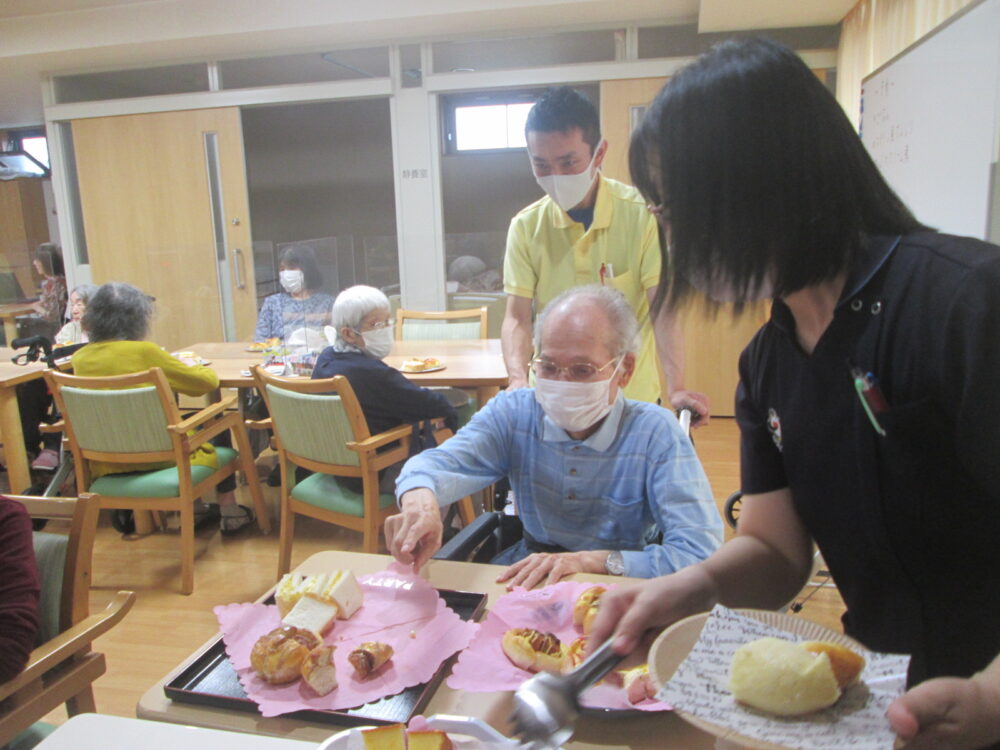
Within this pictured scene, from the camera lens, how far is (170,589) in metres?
2.84

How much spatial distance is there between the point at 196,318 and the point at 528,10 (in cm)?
326

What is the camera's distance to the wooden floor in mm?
2281

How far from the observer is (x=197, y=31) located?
4.65m

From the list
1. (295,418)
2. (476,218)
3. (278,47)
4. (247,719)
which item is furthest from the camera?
(476,218)

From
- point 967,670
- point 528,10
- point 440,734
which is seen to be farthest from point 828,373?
point 528,10

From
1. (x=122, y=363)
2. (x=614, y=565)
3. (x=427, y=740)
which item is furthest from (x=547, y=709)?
(x=122, y=363)

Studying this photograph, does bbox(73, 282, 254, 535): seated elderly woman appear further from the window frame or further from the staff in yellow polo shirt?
the window frame

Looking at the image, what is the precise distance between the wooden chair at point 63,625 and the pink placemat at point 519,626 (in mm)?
682

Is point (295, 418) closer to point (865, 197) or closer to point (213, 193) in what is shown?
point (865, 197)

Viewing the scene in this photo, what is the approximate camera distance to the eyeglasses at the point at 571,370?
1.58 meters

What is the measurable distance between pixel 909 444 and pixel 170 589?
2.79 meters

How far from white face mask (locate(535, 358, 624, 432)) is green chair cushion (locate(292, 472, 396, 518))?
1.22 m

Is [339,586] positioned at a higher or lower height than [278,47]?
lower

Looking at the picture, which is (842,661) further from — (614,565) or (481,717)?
(614,565)
